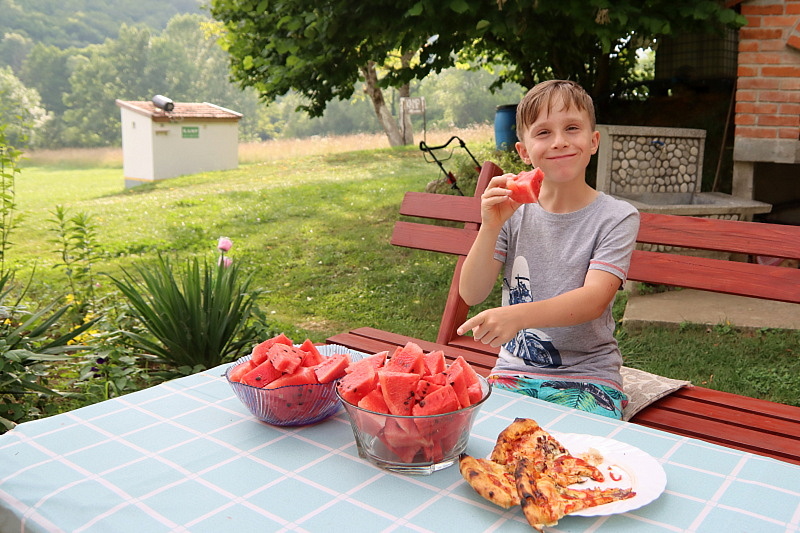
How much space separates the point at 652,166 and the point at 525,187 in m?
5.26

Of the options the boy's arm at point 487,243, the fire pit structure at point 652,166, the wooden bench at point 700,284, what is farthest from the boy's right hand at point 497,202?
the fire pit structure at point 652,166

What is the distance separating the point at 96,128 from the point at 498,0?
50.7m

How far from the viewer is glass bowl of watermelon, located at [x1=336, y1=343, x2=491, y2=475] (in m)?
1.33

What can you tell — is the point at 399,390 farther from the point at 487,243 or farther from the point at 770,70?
the point at 770,70

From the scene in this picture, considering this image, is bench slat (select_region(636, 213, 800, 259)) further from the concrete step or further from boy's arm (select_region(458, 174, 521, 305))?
the concrete step

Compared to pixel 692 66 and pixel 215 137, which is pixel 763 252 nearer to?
pixel 692 66

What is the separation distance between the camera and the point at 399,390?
4.50 feet

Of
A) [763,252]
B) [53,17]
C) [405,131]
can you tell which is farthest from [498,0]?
[53,17]

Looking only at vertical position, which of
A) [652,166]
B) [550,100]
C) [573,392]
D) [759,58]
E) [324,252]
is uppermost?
[759,58]

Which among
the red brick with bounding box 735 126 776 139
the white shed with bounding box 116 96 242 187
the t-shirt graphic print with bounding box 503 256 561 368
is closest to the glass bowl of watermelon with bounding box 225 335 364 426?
the t-shirt graphic print with bounding box 503 256 561 368

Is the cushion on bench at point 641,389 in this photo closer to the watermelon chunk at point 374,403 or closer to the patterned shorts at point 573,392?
the patterned shorts at point 573,392

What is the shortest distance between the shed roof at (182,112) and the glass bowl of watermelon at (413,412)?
20.1 metres

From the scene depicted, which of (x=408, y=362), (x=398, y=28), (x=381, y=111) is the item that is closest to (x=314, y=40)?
(x=398, y=28)

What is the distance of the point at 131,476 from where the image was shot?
138cm
